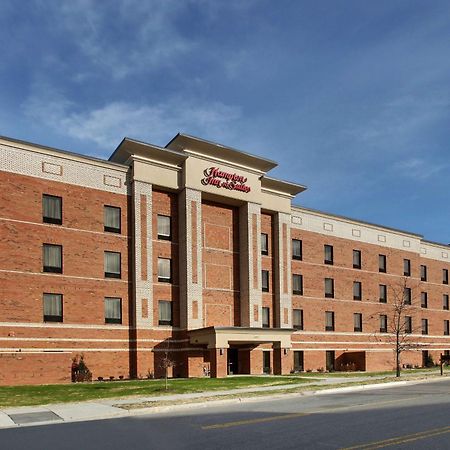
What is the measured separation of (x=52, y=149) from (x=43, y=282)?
8374 mm

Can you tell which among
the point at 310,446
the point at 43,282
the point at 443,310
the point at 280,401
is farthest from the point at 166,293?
the point at 443,310

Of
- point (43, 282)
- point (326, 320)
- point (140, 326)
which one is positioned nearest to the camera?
point (43, 282)

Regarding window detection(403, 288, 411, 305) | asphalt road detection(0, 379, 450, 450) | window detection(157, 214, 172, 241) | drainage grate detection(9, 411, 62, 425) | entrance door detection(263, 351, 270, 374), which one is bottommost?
entrance door detection(263, 351, 270, 374)

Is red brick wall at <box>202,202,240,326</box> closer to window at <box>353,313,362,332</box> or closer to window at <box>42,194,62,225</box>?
window at <box>42,194,62,225</box>

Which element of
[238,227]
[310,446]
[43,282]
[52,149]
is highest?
[52,149]

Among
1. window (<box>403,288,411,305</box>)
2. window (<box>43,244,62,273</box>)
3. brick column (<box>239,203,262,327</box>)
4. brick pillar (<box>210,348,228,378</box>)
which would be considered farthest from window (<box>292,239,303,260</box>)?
window (<box>43,244,62,273</box>)

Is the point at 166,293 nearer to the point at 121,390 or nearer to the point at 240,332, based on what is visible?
the point at 240,332

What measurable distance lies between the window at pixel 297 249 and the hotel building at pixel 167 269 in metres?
0.09

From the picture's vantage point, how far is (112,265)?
123ft

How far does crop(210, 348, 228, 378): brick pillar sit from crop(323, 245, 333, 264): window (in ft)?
55.4

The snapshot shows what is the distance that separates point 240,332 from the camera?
1521 inches

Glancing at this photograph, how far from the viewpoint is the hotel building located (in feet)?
A: 111

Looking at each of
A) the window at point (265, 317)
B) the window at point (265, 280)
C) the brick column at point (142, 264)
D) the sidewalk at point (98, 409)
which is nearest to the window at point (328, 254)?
the window at point (265, 280)

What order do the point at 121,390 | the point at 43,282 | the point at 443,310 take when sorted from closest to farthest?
the point at 121,390 < the point at 43,282 < the point at 443,310
